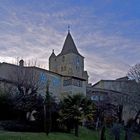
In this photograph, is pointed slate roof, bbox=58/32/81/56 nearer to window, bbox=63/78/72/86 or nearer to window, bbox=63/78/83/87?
window, bbox=63/78/83/87

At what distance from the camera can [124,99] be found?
59125 millimetres

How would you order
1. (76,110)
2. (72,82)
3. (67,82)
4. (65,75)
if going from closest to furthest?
(76,110) < (72,82) < (67,82) < (65,75)

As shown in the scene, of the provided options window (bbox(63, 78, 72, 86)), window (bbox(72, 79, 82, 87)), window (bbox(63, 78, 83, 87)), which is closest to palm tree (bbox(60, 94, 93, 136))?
window (bbox(63, 78, 72, 86))

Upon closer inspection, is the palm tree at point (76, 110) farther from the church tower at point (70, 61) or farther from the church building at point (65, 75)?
the church tower at point (70, 61)

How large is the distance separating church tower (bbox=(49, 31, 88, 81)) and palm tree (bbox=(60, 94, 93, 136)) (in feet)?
220

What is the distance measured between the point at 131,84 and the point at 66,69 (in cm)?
5527

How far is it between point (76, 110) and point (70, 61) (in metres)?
70.7

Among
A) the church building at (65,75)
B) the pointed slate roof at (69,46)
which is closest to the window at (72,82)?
the church building at (65,75)

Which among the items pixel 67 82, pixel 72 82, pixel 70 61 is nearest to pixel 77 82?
pixel 72 82

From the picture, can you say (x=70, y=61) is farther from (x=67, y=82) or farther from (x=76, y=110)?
(x=76, y=110)

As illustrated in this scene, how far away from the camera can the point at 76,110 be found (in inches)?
1570

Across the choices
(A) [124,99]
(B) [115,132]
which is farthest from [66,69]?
(B) [115,132]

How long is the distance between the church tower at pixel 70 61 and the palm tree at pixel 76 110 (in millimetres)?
67159

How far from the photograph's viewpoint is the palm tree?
39.7m
